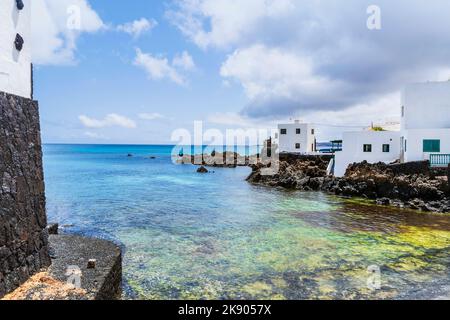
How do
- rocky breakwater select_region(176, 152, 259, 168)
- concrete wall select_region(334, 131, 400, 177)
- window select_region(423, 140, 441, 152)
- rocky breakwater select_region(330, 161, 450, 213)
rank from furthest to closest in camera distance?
rocky breakwater select_region(176, 152, 259, 168)
concrete wall select_region(334, 131, 400, 177)
window select_region(423, 140, 441, 152)
rocky breakwater select_region(330, 161, 450, 213)

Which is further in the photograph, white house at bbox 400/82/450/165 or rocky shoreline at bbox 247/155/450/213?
white house at bbox 400/82/450/165

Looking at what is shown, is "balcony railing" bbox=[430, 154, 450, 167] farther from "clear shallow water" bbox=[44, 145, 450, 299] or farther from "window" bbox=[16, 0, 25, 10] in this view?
"window" bbox=[16, 0, 25, 10]

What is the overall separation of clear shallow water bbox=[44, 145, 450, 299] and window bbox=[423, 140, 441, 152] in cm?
905

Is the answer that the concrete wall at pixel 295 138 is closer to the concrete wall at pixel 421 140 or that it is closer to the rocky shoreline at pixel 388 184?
the rocky shoreline at pixel 388 184

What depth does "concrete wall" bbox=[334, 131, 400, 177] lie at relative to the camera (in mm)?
35500

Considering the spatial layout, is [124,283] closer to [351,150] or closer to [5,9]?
[5,9]

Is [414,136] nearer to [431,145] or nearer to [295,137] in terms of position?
[431,145]

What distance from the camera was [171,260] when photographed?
13320 millimetres

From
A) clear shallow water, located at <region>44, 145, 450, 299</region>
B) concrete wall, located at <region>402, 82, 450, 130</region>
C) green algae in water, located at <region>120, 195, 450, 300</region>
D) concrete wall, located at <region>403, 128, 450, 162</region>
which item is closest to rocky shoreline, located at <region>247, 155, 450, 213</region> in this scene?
concrete wall, located at <region>403, 128, 450, 162</region>

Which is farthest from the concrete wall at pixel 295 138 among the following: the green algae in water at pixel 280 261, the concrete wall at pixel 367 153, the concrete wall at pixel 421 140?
the green algae in water at pixel 280 261

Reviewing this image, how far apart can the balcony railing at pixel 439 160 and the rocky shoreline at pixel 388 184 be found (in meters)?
0.82

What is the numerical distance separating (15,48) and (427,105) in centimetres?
3500

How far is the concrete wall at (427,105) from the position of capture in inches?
1241

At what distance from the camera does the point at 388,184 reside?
1150 inches
